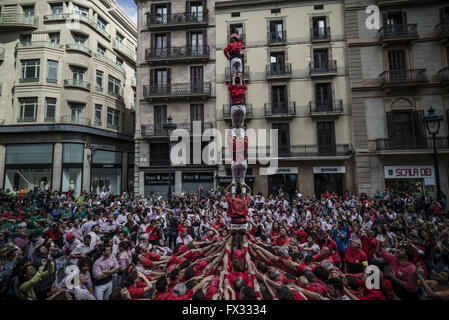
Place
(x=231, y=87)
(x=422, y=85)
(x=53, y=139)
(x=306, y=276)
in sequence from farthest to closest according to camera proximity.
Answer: (x=53, y=139) < (x=422, y=85) < (x=231, y=87) < (x=306, y=276)

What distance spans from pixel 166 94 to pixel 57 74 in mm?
9753

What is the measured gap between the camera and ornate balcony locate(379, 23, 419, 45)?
750 inches

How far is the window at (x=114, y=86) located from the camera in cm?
2516

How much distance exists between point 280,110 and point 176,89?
9624 mm

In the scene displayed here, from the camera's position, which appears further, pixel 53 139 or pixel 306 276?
pixel 53 139

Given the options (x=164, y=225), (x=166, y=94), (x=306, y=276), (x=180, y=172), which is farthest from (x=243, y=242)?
(x=166, y=94)

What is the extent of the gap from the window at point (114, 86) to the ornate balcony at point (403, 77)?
81.3 feet

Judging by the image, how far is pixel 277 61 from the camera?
2172 centimetres

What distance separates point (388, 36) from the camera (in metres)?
19.4

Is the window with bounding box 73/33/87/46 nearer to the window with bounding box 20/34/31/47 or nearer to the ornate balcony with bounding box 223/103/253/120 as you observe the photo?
the window with bounding box 20/34/31/47

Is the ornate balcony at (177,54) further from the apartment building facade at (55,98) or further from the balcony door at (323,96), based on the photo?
the balcony door at (323,96)

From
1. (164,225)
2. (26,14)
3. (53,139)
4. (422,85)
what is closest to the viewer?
(164,225)

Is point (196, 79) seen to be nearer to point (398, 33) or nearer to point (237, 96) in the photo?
point (398, 33)

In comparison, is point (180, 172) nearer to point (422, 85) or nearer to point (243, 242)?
point (243, 242)
